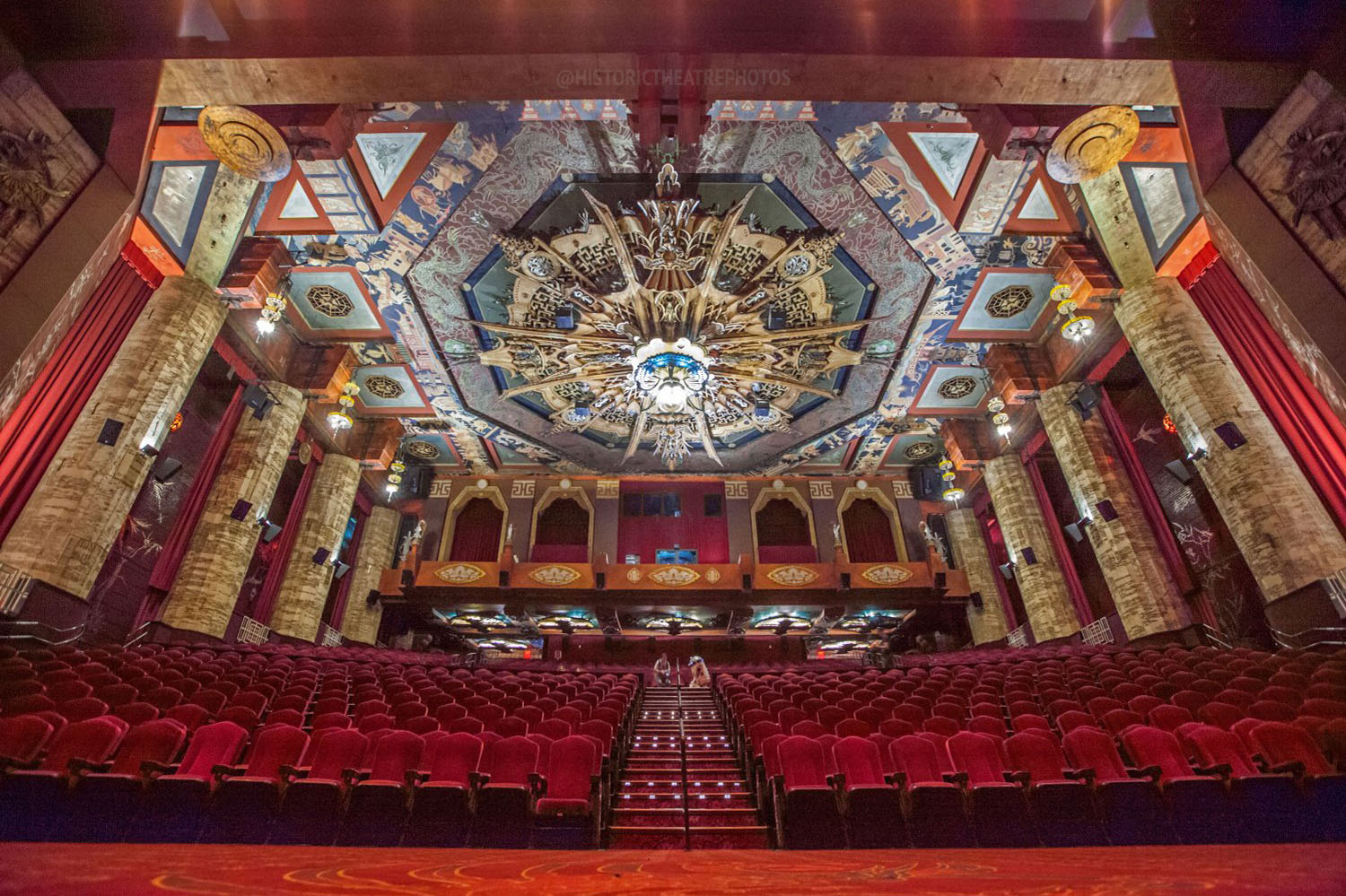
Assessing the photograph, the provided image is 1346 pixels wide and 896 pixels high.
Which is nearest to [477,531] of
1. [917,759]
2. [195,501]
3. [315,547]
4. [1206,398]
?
[315,547]

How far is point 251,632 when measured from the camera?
1274cm

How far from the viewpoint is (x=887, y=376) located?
51.0 ft

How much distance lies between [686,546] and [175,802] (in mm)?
16410

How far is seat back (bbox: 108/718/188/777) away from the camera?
3967mm

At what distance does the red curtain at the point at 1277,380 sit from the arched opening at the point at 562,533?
1607cm

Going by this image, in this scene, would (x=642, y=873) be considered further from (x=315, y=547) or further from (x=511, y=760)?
(x=315, y=547)

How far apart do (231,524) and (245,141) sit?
777 centimetres

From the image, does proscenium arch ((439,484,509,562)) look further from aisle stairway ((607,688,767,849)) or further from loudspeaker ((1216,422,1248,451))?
loudspeaker ((1216,422,1248,451))

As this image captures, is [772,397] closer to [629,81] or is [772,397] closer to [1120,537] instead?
[1120,537]

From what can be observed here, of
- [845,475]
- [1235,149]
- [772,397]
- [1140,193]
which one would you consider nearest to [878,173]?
[1140,193]

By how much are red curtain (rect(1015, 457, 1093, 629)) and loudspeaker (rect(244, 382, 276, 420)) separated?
1745 cm

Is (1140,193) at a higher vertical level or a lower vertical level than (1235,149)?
higher

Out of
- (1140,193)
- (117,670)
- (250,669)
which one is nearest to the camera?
(117,670)

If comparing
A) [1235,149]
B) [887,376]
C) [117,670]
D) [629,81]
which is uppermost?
[887,376]
